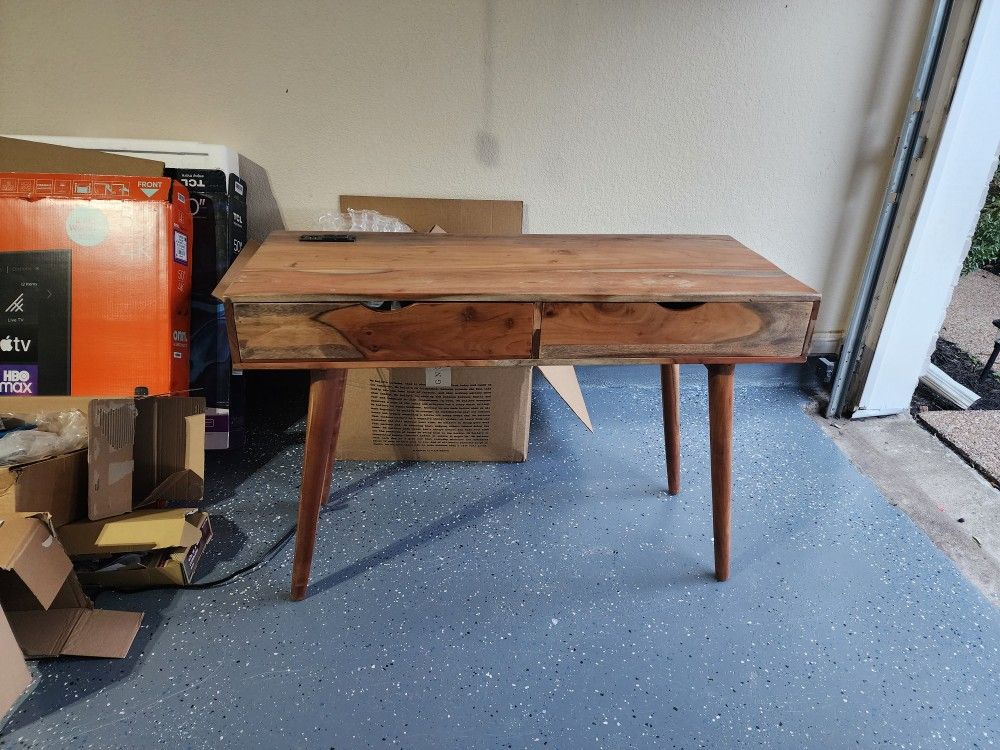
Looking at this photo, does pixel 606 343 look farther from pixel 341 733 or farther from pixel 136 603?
pixel 136 603

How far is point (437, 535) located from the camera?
54.3 inches

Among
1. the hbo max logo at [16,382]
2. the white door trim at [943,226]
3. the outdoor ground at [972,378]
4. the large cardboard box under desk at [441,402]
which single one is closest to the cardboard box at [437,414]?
the large cardboard box under desk at [441,402]

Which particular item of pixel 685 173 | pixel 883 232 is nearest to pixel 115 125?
pixel 685 173

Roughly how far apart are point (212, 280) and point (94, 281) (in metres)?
0.25

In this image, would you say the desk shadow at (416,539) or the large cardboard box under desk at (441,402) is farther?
the large cardboard box under desk at (441,402)

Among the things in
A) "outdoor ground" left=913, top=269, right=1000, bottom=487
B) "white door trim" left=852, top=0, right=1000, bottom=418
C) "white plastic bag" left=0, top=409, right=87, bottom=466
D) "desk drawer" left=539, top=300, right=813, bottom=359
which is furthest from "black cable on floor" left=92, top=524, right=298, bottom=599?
"outdoor ground" left=913, top=269, right=1000, bottom=487

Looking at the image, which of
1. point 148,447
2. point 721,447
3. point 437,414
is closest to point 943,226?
point 721,447

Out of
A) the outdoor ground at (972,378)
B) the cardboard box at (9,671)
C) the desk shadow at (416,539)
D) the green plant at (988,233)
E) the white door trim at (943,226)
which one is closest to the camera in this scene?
the cardboard box at (9,671)

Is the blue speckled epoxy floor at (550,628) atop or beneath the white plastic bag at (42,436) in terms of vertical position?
beneath

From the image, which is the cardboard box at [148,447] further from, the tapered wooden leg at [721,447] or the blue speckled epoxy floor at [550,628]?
the tapered wooden leg at [721,447]

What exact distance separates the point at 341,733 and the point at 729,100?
5.55 feet

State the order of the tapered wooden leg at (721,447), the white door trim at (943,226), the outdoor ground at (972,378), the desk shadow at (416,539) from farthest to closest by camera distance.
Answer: the outdoor ground at (972,378), the white door trim at (943,226), the desk shadow at (416,539), the tapered wooden leg at (721,447)

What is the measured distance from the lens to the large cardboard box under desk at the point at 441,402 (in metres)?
1.54

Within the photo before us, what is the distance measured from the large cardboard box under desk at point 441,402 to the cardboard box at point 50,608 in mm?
632
